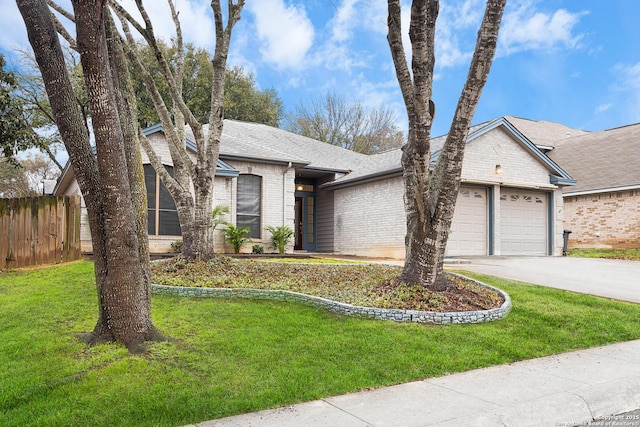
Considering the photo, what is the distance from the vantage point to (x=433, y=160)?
15.4 m

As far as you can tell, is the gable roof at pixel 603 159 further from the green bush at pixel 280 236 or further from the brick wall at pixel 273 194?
the green bush at pixel 280 236

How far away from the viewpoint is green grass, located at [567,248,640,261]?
1741cm

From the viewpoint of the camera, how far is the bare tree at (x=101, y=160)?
457cm

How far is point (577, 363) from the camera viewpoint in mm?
5215

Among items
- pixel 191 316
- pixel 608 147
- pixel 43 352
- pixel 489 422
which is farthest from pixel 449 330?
pixel 608 147

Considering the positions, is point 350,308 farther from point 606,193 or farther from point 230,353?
point 606,193

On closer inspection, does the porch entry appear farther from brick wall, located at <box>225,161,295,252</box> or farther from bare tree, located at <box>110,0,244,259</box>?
bare tree, located at <box>110,0,244,259</box>

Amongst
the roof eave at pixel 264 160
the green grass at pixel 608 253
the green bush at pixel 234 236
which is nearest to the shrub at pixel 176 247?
the green bush at pixel 234 236

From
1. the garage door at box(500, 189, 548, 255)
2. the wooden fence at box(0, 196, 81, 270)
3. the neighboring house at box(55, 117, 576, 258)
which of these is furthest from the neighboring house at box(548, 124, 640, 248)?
the wooden fence at box(0, 196, 81, 270)

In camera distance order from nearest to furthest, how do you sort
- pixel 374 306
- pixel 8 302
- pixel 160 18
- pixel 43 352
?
pixel 43 352
pixel 374 306
pixel 8 302
pixel 160 18

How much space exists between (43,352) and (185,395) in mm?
1864

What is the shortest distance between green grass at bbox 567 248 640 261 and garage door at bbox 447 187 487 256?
494 cm

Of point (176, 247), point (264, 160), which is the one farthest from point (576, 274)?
point (176, 247)

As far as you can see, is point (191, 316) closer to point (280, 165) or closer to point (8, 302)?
point (8, 302)
